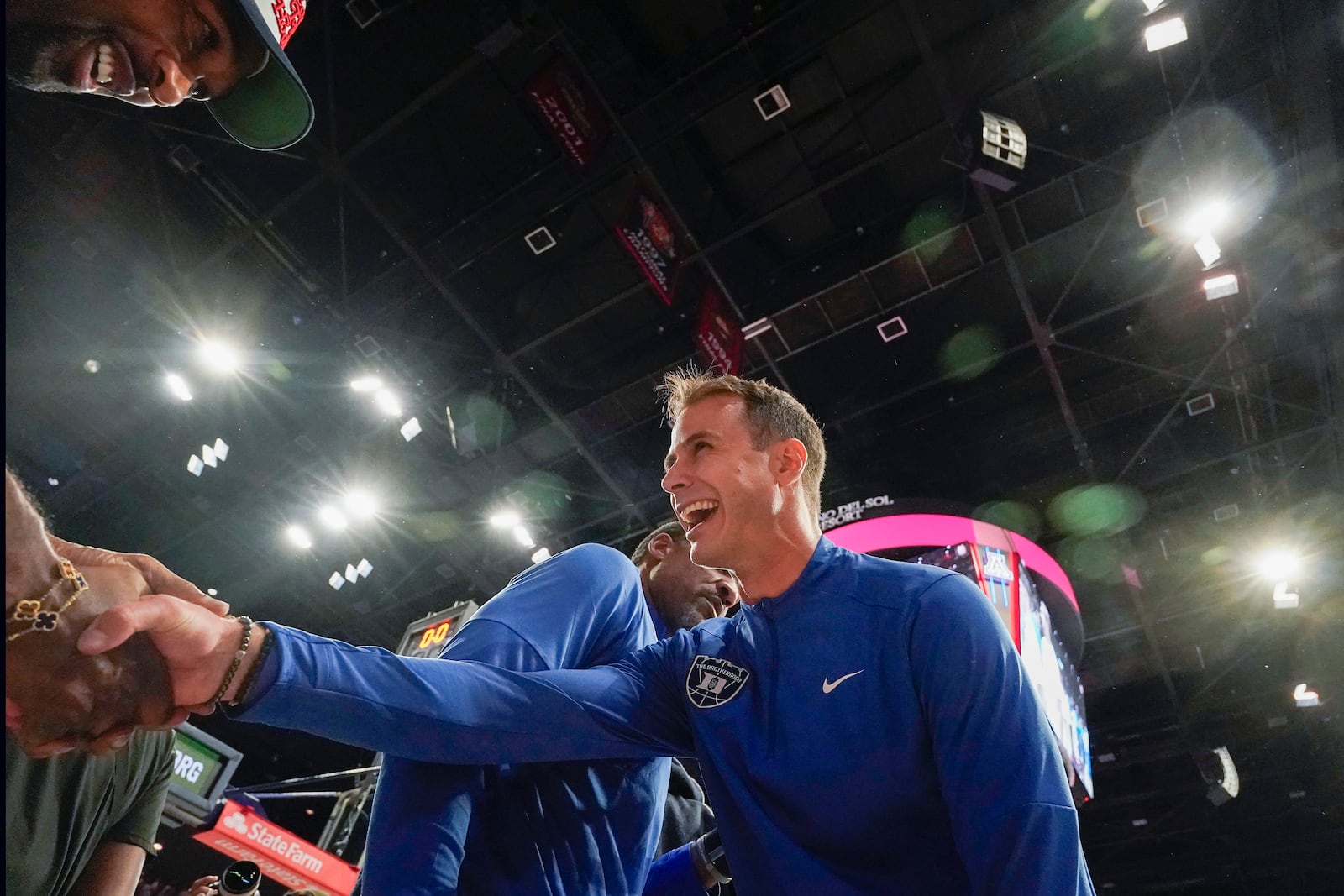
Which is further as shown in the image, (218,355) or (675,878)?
(218,355)

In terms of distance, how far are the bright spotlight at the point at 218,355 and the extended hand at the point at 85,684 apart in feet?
37.5

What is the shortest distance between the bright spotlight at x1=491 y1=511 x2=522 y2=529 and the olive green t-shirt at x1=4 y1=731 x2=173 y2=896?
10.8 meters

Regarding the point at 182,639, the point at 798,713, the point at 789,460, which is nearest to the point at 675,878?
the point at 798,713

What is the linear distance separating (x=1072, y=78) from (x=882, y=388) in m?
4.33

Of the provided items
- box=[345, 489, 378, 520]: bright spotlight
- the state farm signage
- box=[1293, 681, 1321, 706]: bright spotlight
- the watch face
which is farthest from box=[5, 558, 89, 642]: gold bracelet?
box=[1293, 681, 1321, 706]: bright spotlight

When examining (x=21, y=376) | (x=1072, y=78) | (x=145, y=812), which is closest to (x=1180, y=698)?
(x=1072, y=78)

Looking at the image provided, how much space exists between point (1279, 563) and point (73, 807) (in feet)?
45.9

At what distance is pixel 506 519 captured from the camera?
1312 cm

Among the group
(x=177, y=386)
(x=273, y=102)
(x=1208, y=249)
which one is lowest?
(x=273, y=102)

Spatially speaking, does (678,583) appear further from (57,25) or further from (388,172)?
(388,172)

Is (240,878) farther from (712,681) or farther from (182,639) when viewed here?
(182,639)

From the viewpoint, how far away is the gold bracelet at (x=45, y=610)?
0.96 meters

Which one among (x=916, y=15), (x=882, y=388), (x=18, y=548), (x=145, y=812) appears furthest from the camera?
(x=882, y=388)

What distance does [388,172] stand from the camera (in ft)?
33.8
